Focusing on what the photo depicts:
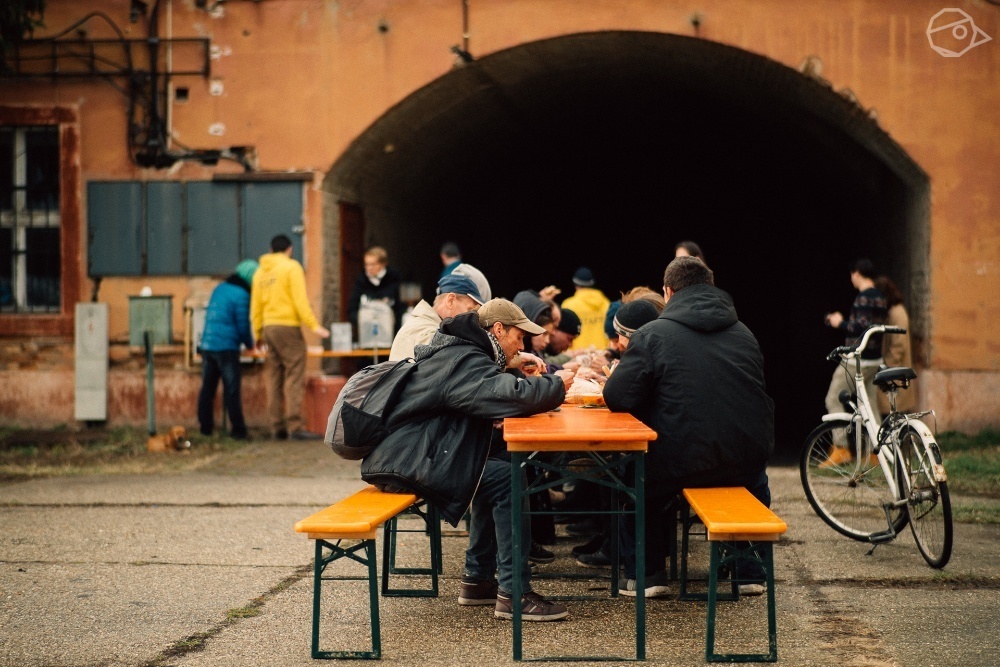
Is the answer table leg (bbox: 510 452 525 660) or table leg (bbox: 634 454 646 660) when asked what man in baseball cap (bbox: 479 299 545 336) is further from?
table leg (bbox: 634 454 646 660)

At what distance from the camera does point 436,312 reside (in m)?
5.98

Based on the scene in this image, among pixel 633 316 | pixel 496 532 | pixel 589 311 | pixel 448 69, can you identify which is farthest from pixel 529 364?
pixel 448 69

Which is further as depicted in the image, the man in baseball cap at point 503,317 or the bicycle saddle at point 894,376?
the bicycle saddle at point 894,376

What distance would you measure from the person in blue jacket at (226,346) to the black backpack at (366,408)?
22.6ft

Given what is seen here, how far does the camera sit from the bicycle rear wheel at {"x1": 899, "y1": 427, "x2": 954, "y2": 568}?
222 inches

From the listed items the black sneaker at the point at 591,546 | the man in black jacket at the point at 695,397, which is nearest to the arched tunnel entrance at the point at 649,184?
the black sneaker at the point at 591,546

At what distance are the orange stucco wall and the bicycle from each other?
471 cm

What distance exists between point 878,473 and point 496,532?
2682 mm

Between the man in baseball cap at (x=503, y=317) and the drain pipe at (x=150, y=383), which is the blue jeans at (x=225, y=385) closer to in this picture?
the drain pipe at (x=150, y=383)

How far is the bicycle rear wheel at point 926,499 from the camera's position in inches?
222

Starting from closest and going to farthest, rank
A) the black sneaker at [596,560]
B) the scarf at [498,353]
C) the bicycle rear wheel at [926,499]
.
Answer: the scarf at [498,353] < the bicycle rear wheel at [926,499] < the black sneaker at [596,560]

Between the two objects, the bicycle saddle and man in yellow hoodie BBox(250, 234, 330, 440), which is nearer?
the bicycle saddle

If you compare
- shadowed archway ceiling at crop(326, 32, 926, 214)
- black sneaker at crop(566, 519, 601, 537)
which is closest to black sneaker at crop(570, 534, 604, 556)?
black sneaker at crop(566, 519, 601, 537)

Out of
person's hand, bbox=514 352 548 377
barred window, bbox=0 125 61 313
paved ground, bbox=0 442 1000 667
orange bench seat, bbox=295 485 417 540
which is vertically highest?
barred window, bbox=0 125 61 313
